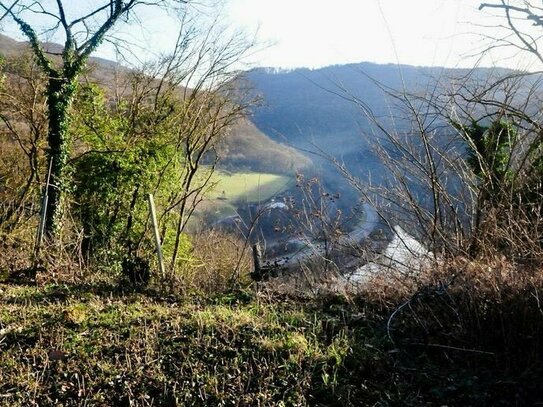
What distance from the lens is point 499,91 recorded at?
706 cm

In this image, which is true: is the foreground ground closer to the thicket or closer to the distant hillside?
the thicket

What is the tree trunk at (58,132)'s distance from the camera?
12594 mm

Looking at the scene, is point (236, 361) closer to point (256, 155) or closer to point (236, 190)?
point (236, 190)

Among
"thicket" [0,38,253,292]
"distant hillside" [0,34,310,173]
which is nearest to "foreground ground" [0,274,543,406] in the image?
"thicket" [0,38,253,292]

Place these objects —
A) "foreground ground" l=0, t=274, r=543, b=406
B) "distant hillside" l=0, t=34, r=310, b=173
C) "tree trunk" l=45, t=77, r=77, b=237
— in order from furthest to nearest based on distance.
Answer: "distant hillside" l=0, t=34, r=310, b=173, "tree trunk" l=45, t=77, r=77, b=237, "foreground ground" l=0, t=274, r=543, b=406

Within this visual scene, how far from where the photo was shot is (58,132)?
13.0m

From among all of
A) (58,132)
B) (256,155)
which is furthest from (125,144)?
(256,155)

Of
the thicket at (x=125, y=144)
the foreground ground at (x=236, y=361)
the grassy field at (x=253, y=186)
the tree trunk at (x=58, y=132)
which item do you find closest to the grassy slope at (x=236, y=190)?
the grassy field at (x=253, y=186)

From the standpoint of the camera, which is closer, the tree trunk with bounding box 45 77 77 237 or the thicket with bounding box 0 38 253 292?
the tree trunk with bounding box 45 77 77 237

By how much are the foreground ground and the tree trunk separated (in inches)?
320

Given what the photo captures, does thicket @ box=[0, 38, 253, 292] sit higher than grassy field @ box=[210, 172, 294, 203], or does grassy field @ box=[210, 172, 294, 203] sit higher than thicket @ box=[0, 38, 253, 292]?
thicket @ box=[0, 38, 253, 292]

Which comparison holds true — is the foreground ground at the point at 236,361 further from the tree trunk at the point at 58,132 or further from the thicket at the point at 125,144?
the thicket at the point at 125,144

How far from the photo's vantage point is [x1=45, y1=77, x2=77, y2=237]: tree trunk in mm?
12594

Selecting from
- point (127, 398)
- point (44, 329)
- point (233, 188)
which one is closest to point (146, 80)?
point (233, 188)
